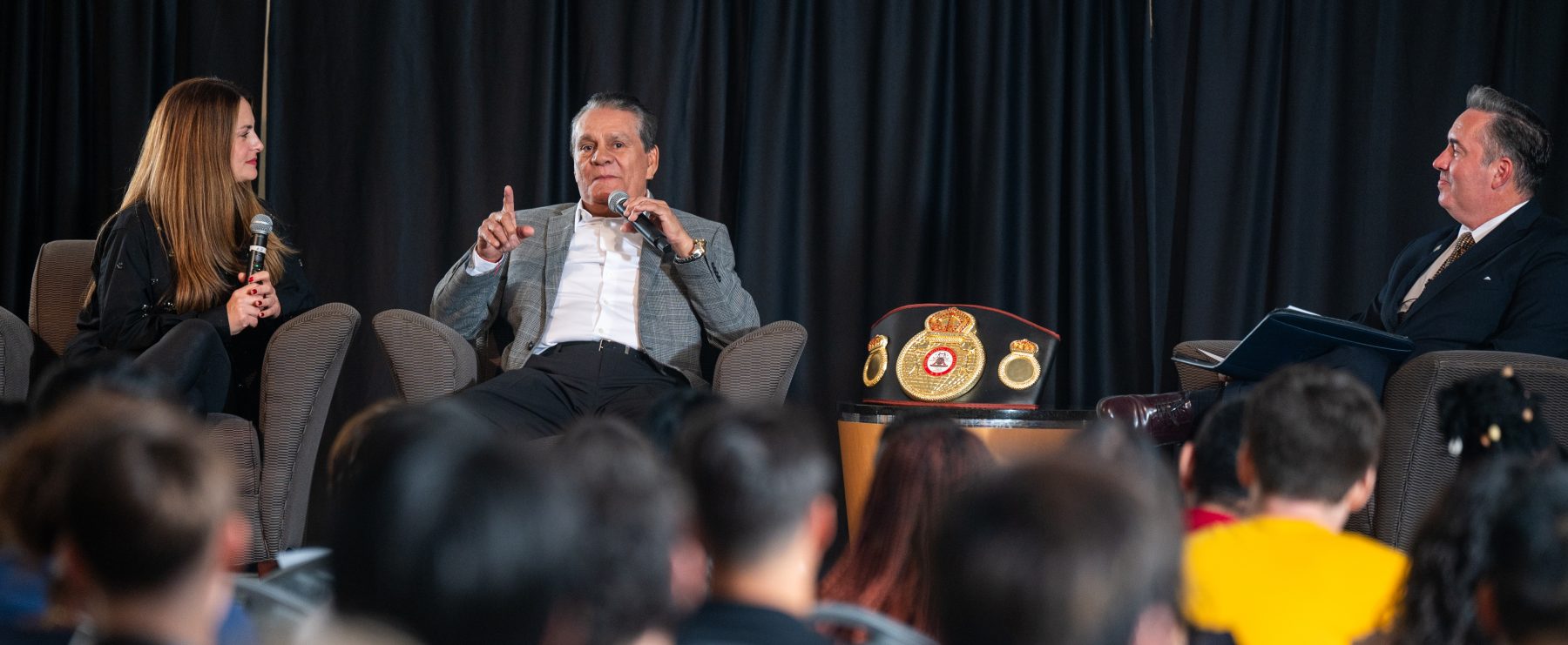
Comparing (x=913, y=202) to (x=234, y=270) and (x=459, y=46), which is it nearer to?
(x=459, y=46)

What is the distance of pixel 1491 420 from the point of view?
5.66 ft

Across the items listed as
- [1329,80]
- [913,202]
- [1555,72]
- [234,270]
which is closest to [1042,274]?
[913,202]

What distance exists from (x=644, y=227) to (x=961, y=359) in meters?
0.78

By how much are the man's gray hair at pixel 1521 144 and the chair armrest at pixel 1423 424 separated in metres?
0.66

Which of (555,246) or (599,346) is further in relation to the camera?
(555,246)

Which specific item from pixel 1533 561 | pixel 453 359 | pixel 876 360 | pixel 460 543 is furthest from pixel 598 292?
pixel 1533 561

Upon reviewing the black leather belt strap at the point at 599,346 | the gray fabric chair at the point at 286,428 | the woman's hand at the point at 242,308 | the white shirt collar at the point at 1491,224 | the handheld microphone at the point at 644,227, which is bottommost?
the gray fabric chair at the point at 286,428

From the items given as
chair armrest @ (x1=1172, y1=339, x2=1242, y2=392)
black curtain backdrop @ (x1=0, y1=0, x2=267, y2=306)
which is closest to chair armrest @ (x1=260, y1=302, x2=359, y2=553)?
black curtain backdrop @ (x1=0, y1=0, x2=267, y2=306)

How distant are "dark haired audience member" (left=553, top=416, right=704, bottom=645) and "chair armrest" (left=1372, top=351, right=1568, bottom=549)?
5.94ft

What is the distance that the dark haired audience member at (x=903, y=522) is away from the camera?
1410 millimetres

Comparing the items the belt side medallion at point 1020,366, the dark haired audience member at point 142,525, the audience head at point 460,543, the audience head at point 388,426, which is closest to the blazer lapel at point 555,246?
the belt side medallion at point 1020,366

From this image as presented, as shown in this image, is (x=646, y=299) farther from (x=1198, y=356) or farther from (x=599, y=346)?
(x=1198, y=356)

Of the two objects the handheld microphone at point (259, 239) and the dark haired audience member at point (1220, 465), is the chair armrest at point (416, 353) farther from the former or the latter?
the dark haired audience member at point (1220, 465)

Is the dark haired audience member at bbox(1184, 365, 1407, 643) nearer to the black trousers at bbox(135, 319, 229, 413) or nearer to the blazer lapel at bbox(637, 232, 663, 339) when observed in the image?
the blazer lapel at bbox(637, 232, 663, 339)
